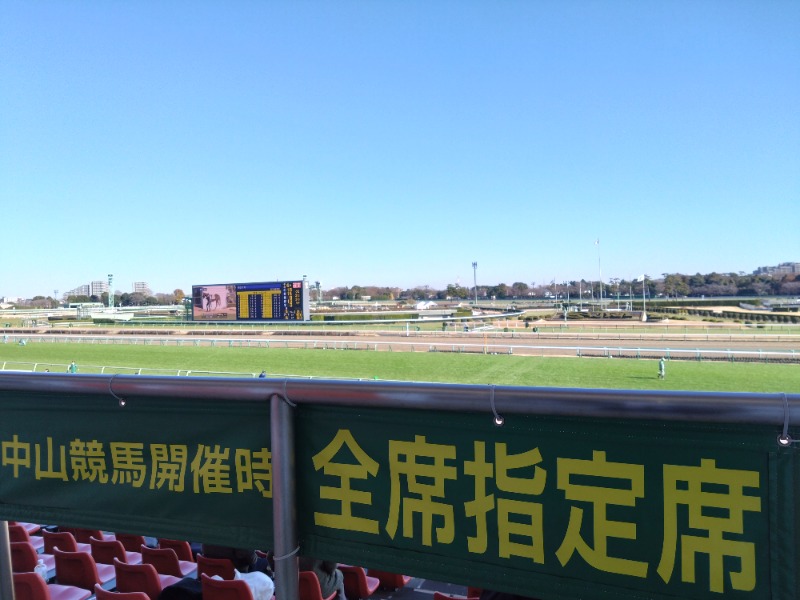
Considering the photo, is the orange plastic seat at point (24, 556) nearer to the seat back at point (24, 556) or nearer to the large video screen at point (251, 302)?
the seat back at point (24, 556)

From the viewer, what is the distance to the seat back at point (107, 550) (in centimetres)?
421

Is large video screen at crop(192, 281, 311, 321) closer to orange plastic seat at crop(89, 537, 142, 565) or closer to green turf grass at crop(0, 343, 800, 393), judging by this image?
green turf grass at crop(0, 343, 800, 393)

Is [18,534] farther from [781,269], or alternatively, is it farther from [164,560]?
[781,269]

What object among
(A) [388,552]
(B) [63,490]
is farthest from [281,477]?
(B) [63,490]

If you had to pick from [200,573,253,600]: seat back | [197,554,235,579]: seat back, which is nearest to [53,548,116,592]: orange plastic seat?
[197,554,235,579]: seat back

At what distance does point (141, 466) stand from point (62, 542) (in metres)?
3.54

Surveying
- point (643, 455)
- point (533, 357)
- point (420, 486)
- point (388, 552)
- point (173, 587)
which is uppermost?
point (643, 455)

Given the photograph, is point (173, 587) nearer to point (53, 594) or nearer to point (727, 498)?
point (53, 594)

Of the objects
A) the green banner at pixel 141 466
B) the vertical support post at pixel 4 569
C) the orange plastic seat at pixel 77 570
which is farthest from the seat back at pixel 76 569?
the green banner at pixel 141 466

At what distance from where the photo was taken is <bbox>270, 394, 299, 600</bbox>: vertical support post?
4.42 ft

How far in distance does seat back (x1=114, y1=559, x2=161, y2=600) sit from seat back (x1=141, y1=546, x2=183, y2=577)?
1.44ft

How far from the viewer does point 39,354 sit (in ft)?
109

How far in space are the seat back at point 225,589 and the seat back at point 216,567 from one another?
1.81ft

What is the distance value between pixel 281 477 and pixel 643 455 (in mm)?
808
